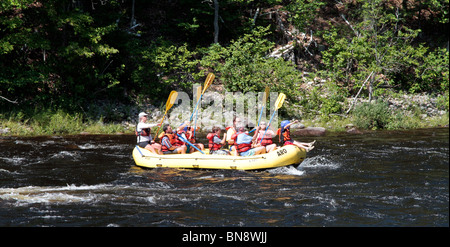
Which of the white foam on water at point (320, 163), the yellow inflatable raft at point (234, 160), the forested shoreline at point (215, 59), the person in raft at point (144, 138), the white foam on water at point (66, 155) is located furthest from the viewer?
the forested shoreline at point (215, 59)

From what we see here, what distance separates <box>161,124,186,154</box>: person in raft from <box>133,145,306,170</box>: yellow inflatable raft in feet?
2.02

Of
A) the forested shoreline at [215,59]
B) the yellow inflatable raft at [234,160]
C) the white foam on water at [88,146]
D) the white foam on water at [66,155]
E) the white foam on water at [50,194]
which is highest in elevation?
the forested shoreline at [215,59]

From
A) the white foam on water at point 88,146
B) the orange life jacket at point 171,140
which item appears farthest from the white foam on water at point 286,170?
the white foam on water at point 88,146

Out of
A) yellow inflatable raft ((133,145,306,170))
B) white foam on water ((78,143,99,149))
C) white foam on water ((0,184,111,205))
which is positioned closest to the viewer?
white foam on water ((0,184,111,205))

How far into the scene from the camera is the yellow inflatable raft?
9992mm

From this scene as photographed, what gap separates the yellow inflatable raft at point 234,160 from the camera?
9992 mm

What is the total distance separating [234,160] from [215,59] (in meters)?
9.84

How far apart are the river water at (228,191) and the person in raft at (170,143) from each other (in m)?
0.89

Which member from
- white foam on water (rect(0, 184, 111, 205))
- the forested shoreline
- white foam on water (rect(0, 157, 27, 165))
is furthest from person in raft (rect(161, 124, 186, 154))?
the forested shoreline

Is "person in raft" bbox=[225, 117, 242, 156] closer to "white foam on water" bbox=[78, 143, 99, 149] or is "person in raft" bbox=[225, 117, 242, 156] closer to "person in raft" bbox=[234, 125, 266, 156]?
"person in raft" bbox=[234, 125, 266, 156]

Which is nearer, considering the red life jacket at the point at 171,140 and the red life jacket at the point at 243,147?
the red life jacket at the point at 243,147

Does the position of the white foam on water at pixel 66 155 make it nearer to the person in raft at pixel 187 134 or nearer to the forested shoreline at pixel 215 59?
the person in raft at pixel 187 134

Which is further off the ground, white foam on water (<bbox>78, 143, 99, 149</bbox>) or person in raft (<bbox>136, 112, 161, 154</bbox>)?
person in raft (<bbox>136, 112, 161, 154</bbox>)
